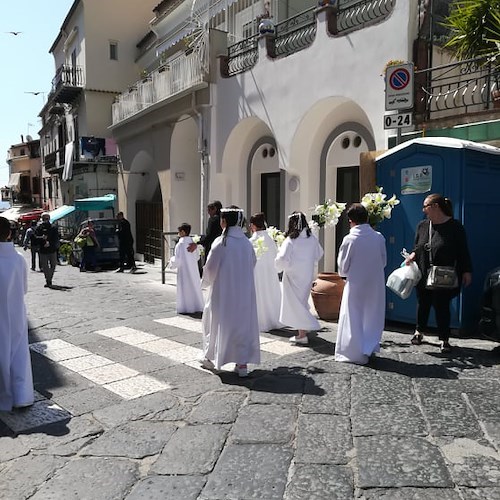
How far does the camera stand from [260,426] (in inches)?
156

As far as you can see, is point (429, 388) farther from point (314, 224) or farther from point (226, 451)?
point (314, 224)

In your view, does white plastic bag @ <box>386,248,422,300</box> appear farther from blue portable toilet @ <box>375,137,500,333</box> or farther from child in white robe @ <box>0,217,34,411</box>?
child in white robe @ <box>0,217,34,411</box>

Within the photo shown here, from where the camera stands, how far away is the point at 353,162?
10500 mm

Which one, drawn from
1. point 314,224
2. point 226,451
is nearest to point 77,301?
point 314,224

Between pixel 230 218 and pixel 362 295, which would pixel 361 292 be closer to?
pixel 362 295

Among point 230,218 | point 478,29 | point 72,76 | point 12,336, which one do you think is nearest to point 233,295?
point 230,218

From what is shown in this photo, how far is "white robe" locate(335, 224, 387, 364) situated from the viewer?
17.8 ft

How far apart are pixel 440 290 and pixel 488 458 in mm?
2520

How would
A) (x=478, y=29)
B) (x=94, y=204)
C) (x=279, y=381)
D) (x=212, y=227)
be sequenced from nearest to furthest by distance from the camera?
(x=279, y=381), (x=478, y=29), (x=212, y=227), (x=94, y=204)

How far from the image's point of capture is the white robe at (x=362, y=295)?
543 cm

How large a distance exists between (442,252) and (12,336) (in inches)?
171

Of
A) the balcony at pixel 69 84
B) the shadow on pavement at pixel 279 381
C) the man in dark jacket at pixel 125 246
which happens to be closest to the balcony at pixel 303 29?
→ the man in dark jacket at pixel 125 246

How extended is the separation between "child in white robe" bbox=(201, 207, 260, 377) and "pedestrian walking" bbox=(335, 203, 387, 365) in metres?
1.03

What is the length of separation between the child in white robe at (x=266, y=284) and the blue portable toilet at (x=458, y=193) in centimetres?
169
